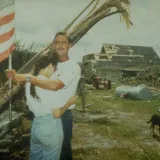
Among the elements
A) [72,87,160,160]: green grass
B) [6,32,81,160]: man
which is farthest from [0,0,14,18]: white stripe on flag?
[72,87,160,160]: green grass

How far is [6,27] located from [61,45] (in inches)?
49.7

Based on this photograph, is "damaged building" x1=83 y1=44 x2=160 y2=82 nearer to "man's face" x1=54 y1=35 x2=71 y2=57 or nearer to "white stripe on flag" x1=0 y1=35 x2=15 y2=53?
"white stripe on flag" x1=0 y1=35 x2=15 y2=53

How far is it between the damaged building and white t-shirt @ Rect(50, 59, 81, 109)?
25469 mm

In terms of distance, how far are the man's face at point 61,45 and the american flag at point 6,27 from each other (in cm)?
111

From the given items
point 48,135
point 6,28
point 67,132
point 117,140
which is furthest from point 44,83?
point 117,140

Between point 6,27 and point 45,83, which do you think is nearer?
point 45,83

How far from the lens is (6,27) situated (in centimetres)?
365

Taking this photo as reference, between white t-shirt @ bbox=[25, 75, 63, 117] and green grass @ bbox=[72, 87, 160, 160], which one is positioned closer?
white t-shirt @ bbox=[25, 75, 63, 117]

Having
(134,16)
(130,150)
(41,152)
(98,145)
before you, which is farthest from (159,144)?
(41,152)

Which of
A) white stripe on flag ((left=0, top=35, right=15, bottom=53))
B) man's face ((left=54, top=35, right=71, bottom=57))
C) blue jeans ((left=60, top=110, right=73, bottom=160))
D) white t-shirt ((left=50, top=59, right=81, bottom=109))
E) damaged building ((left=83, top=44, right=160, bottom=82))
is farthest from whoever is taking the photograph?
damaged building ((left=83, top=44, right=160, bottom=82))

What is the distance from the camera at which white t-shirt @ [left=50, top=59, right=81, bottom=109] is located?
2545 millimetres

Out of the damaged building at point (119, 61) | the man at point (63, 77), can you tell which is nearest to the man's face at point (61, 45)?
the man at point (63, 77)

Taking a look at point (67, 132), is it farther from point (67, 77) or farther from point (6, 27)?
point (6, 27)

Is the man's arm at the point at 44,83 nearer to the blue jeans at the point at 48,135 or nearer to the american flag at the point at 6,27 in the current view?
the blue jeans at the point at 48,135
